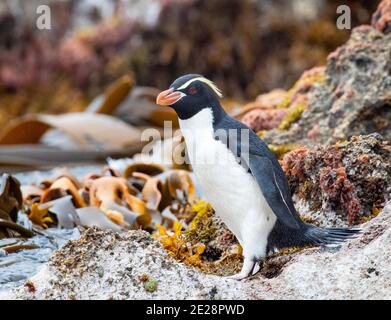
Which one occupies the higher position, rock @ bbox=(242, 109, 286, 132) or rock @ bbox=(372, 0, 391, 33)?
rock @ bbox=(372, 0, 391, 33)

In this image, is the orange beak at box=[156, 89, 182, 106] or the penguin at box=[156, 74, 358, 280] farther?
the orange beak at box=[156, 89, 182, 106]

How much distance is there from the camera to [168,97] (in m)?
3.78

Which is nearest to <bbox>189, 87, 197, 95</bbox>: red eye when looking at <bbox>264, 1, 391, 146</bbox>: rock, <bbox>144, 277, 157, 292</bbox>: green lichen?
<bbox>144, 277, 157, 292</bbox>: green lichen

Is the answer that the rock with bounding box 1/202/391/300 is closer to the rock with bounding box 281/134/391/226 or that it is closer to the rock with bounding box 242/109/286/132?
the rock with bounding box 281/134/391/226

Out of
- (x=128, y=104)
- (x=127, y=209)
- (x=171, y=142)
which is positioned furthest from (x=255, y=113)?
(x=128, y=104)

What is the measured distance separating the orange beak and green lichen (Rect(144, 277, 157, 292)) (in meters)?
0.93

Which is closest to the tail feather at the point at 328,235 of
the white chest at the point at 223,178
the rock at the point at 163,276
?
the rock at the point at 163,276

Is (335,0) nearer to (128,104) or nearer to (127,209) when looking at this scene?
(128,104)

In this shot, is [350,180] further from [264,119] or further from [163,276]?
[264,119]

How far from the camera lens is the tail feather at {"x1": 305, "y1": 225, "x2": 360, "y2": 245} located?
351 cm

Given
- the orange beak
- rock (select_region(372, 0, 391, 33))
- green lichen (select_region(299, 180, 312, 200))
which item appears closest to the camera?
the orange beak

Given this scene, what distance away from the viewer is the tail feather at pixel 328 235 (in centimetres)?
351

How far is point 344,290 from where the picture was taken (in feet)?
10.4
